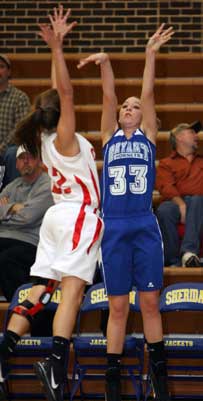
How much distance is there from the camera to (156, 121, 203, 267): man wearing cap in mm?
7012

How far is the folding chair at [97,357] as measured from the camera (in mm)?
6086

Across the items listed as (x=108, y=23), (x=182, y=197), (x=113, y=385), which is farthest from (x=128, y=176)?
(x=108, y=23)

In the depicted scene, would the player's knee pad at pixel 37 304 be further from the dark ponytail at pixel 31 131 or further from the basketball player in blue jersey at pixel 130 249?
the dark ponytail at pixel 31 131

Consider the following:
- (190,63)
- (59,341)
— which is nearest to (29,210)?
(59,341)

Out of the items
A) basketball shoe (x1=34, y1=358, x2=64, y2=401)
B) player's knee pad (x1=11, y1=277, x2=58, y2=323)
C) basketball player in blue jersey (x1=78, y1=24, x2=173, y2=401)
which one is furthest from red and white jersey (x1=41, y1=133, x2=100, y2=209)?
basketball shoe (x1=34, y1=358, x2=64, y2=401)

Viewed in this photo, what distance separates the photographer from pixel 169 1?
10.5m

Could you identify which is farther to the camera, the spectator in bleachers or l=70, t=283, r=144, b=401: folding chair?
the spectator in bleachers

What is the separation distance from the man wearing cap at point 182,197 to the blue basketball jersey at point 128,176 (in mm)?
1480

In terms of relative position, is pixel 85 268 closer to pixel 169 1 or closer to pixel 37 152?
pixel 37 152

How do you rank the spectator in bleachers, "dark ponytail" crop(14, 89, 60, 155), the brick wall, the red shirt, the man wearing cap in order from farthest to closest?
the brick wall < the spectator in bleachers < the red shirt < the man wearing cap < "dark ponytail" crop(14, 89, 60, 155)

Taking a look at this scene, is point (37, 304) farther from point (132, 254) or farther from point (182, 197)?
point (182, 197)

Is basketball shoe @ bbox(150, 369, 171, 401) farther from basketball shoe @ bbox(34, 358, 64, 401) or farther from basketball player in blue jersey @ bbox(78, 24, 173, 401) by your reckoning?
basketball shoe @ bbox(34, 358, 64, 401)

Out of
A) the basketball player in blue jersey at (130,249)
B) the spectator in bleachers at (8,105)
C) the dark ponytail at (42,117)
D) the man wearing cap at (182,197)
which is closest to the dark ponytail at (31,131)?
the dark ponytail at (42,117)

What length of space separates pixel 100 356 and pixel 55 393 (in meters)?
1.32
